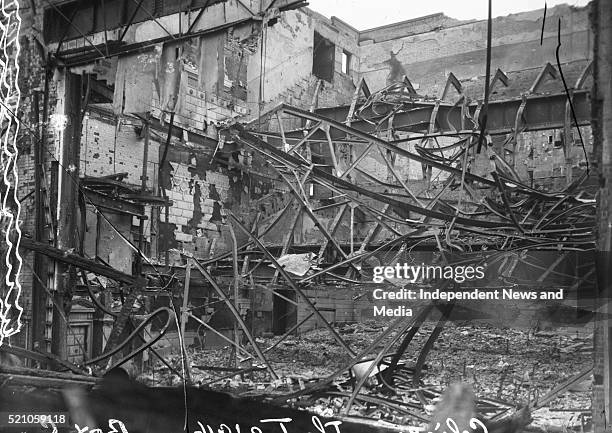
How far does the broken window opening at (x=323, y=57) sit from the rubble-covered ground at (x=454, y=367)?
209 centimetres

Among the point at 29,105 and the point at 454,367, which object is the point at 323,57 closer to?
the point at 454,367

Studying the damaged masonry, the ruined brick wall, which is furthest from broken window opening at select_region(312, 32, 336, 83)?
the ruined brick wall

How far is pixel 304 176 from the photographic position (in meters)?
5.59

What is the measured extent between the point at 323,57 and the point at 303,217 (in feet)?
4.46

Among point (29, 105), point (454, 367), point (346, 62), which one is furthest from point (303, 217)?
point (29, 105)

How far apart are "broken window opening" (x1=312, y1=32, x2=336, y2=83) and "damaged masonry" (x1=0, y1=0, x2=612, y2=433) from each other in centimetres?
2

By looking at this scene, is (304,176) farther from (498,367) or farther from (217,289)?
(498,367)

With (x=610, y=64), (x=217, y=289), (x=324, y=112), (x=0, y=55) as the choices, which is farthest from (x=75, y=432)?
(x=610, y=64)

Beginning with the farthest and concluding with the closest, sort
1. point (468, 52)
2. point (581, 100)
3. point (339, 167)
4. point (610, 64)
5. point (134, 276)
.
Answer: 1. point (134, 276)
2. point (339, 167)
3. point (468, 52)
4. point (581, 100)
5. point (610, 64)

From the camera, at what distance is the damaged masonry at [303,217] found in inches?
180

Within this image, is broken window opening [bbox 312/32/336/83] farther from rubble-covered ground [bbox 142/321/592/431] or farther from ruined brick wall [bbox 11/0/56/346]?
ruined brick wall [bbox 11/0/56/346]

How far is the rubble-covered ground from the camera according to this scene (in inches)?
175

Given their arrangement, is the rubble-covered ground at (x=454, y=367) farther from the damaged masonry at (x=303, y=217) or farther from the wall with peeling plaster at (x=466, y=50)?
the wall with peeling plaster at (x=466, y=50)

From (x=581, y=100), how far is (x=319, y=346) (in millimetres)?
2572
